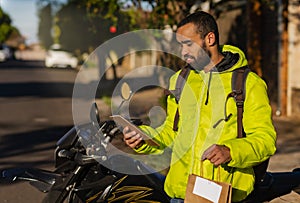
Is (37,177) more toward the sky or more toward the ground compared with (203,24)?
more toward the ground

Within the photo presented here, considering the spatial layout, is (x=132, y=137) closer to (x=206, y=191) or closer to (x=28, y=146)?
(x=206, y=191)

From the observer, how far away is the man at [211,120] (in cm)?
270

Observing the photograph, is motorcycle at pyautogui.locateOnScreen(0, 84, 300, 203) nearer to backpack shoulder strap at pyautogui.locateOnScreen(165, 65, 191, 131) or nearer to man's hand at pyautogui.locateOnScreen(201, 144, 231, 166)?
backpack shoulder strap at pyautogui.locateOnScreen(165, 65, 191, 131)

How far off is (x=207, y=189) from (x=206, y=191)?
0.04 ft

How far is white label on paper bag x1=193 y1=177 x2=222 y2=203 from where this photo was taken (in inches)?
106

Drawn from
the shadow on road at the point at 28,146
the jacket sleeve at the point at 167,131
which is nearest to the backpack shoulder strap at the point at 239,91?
the jacket sleeve at the point at 167,131

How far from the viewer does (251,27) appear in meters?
14.3

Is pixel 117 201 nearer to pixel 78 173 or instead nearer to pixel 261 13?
pixel 78 173

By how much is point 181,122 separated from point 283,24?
10.9 m

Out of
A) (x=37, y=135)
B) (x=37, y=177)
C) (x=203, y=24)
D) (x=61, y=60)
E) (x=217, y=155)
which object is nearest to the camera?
(x=217, y=155)

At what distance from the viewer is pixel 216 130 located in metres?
2.85

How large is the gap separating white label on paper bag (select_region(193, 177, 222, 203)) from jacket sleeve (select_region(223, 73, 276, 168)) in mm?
152

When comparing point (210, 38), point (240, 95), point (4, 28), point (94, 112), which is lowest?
point (94, 112)

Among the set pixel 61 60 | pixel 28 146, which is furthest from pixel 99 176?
pixel 61 60
